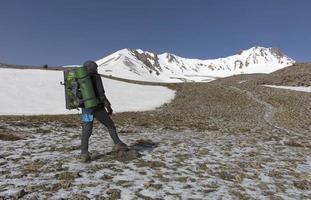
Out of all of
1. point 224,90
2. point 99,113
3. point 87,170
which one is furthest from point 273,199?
point 224,90

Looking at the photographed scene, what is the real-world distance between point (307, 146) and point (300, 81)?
5253 centimetres

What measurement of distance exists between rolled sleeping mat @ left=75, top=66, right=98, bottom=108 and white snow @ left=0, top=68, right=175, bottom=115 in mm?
20883

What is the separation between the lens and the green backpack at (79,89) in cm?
1198

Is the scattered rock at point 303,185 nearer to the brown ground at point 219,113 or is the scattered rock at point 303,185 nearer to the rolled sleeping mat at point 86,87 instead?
the rolled sleeping mat at point 86,87

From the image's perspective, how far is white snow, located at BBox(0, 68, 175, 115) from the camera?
35.2 meters

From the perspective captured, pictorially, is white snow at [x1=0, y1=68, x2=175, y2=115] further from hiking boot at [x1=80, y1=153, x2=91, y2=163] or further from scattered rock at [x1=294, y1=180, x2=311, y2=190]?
scattered rock at [x1=294, y1=180, x2=311, y2=190]

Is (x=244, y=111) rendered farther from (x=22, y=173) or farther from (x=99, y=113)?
(x=22, y=173)

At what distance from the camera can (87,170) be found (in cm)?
1126

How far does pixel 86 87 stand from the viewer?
473 inches

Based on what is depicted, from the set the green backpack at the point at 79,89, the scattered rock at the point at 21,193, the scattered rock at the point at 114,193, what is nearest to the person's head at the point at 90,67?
the green backpack at the point at 79,89

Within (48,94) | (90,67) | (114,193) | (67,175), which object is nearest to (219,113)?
(48,94)

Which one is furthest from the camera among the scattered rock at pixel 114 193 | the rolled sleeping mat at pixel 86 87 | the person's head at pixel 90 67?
the person's head at pixel 90 67

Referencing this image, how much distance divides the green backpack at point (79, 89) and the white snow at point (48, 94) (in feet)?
67.1

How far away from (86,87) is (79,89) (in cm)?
29
